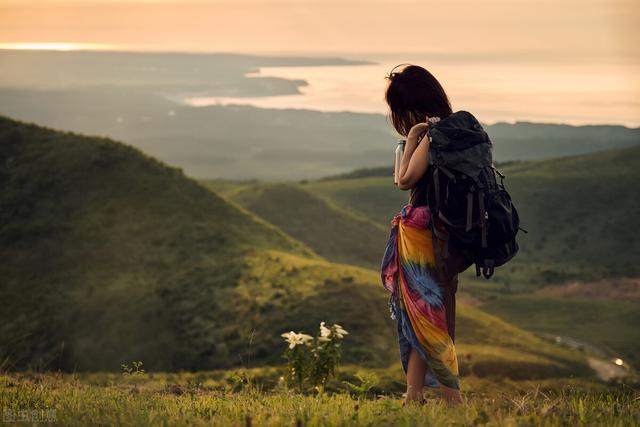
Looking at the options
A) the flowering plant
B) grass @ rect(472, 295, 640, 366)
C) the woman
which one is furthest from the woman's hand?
grass @ rect(472, 295, 640, 366)

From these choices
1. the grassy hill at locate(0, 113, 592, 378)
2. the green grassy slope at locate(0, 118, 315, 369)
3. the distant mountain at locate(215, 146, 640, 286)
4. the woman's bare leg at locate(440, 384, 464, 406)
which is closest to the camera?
the woman's bare leg at locate(440, 384, 464, 406)

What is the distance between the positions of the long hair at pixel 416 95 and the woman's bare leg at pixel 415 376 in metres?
1.93

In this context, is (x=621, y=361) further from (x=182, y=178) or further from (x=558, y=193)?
(x=558, y=193)

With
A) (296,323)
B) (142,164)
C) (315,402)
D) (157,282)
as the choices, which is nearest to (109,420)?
(315,402)

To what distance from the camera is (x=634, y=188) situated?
81500 mm

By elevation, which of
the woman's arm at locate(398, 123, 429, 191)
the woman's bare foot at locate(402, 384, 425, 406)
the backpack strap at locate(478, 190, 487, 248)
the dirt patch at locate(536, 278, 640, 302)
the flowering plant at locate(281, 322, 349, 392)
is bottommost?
the dirt patch at locate(536, 278, 640, 302)

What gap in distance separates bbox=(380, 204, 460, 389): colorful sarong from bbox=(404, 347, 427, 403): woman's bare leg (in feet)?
0.34

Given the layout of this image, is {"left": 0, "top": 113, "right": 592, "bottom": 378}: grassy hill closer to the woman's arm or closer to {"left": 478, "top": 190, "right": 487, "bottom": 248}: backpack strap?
the woman's arm

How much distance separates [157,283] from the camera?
94.0 feet

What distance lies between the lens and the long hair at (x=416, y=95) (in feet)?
22.4

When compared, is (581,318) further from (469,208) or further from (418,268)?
(469,208)

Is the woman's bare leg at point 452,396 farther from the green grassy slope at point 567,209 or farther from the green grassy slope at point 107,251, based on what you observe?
the green grassy slope at point 567,209

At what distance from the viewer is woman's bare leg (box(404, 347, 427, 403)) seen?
680cm

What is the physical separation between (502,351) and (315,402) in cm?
1874
